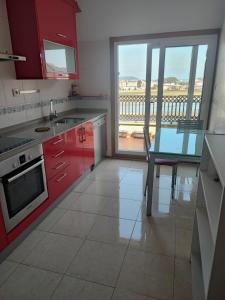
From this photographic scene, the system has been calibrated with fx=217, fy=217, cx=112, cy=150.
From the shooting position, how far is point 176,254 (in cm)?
188

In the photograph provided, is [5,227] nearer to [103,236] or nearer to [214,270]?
[103,236]

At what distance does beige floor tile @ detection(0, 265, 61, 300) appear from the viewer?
60.4 inches

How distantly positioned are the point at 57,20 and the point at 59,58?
17.3 inches

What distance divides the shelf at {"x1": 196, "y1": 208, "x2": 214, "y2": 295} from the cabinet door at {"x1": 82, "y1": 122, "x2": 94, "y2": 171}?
76.4 inches

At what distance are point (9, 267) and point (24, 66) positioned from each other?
2067 millimetres

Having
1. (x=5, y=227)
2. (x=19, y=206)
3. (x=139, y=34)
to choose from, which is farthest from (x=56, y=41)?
(x=5, y=227)

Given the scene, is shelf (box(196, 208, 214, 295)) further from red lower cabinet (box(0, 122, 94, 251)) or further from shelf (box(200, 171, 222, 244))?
red lower cabinet (box(0, 122, 94, 251))

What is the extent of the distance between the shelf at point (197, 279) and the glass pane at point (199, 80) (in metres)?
2.59

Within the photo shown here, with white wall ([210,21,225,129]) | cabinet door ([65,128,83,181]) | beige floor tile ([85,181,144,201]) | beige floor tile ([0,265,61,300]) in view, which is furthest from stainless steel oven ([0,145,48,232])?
white wall ([210,21,225,129])

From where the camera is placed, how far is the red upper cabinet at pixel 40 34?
2.35m

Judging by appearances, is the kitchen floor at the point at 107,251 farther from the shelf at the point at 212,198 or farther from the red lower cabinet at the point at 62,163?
the shelf at the point at 212,198

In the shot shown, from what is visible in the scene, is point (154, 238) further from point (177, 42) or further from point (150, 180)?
point (177, 42)

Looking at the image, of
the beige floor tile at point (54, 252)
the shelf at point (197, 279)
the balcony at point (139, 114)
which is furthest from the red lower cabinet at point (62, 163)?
the shelf at point (197, 279)

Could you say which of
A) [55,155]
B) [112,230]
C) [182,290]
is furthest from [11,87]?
[182,290]
